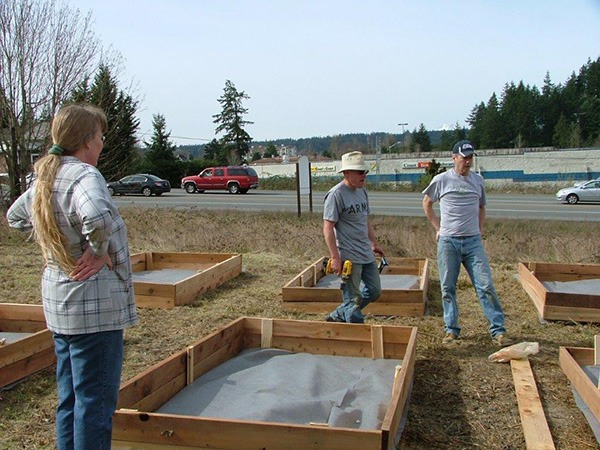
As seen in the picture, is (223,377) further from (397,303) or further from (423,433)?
(397,303)

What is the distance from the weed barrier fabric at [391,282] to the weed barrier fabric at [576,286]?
1558 mm

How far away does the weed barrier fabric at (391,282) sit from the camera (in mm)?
7442

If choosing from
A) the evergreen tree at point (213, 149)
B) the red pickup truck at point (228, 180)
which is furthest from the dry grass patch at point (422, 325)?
the evergreen tree at point (213, 149)

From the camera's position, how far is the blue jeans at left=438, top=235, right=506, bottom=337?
5113mm

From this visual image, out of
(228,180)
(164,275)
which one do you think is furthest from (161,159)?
(164,275)

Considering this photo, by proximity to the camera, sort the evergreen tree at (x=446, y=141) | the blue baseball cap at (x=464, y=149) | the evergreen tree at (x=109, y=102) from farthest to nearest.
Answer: the evergreen tree at (x=446, y=141)
the evergreen tree at (x=109, y=102)
the blue baseball cap at (x=464, y=149)

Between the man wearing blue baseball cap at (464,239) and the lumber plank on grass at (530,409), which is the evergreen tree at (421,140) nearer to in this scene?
the man wearing blue baseball cap at (464,239)

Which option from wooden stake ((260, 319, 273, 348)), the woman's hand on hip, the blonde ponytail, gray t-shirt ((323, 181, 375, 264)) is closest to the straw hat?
gray t-shirt ((323, 181, 375, 264))

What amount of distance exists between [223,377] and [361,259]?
1.45 metres

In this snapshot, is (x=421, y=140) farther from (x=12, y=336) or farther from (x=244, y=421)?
(x=244, y=421)

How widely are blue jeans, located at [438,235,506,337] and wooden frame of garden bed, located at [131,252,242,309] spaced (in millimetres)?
3007

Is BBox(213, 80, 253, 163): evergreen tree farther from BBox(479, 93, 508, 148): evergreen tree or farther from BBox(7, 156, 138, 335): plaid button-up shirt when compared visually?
BBox(7, 156, 138, 335): plaid button-up shirt

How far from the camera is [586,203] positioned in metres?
25.7

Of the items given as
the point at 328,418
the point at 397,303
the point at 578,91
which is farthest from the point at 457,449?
the point at 578,91
